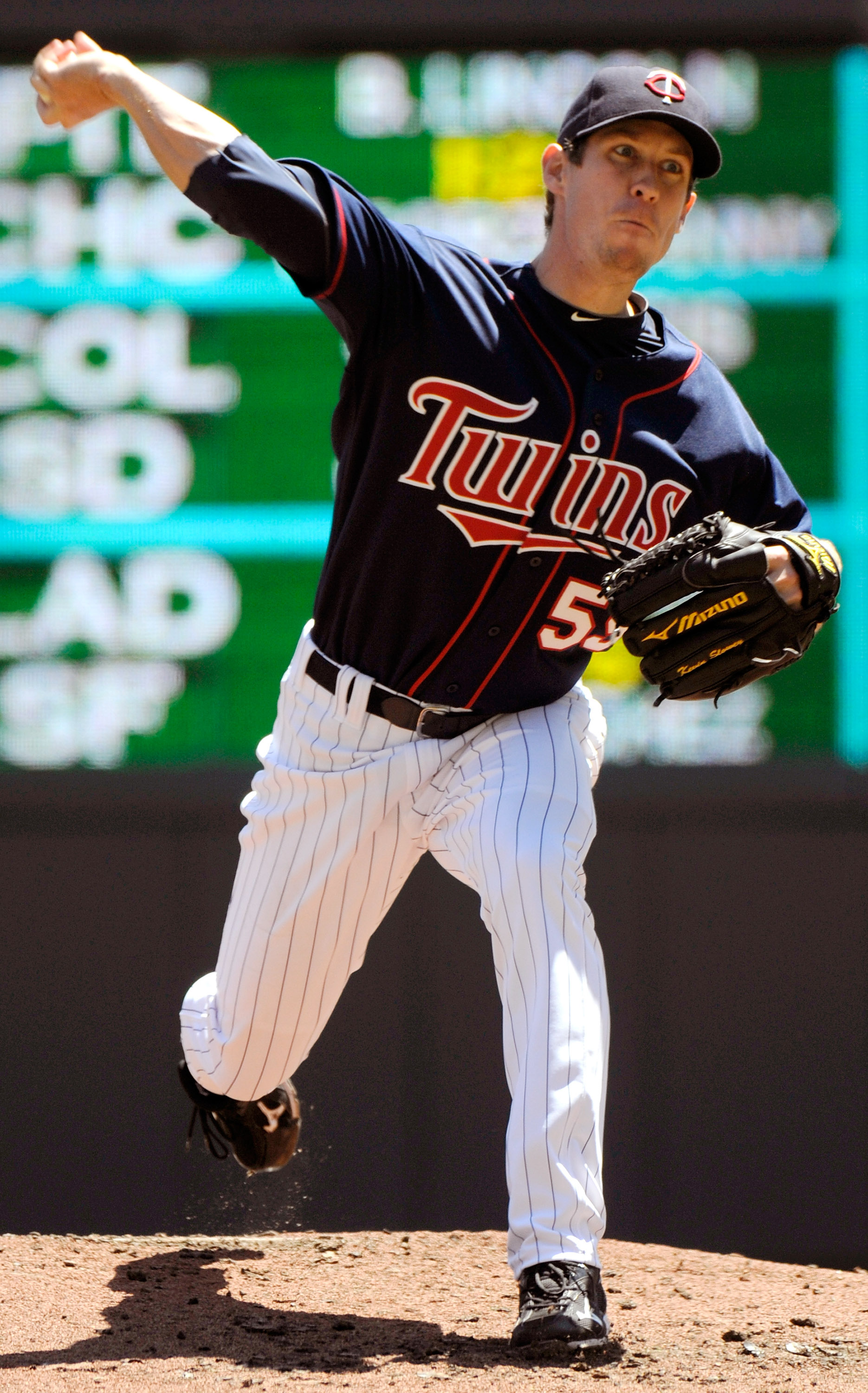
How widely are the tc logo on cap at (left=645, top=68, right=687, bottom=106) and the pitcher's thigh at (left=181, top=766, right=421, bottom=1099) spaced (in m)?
1.12

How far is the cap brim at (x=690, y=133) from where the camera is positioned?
2275 millimetres

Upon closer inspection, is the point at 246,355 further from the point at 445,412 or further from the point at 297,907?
the point at 297,907

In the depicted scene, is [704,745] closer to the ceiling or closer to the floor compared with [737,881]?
closer to the ceiling

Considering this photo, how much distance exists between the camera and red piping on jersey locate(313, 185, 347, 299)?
2174 mm

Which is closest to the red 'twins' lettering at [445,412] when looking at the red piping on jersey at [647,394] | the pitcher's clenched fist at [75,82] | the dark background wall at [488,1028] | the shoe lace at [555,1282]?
the red piping on jersey at [647,394]

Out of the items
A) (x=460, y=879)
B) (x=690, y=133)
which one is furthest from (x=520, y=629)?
(x=690, y=133)

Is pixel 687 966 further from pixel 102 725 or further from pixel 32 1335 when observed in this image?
pixel 32 1335

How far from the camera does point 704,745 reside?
3.58m

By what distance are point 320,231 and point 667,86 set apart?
0.60 metres

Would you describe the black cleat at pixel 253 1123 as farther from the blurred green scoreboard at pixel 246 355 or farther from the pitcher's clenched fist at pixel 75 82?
the pitcher's clenched fist at pixel 75 82

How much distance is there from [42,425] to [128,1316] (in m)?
2.05

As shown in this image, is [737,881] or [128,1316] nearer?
[128,1316]

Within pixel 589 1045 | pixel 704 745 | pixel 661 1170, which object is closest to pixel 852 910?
pixel 704 745

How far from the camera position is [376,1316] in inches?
95.0
